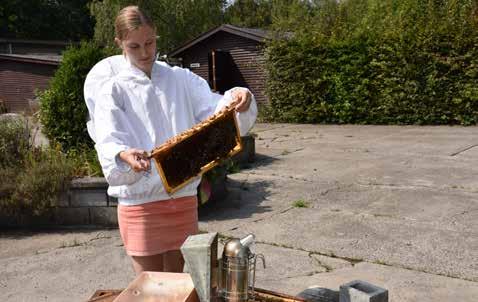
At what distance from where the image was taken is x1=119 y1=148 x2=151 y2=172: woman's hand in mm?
2008

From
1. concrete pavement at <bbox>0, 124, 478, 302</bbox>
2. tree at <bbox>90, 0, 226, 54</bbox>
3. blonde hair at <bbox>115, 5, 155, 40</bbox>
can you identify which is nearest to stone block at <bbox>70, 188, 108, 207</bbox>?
concrete pavement at <bbox>0, 124, 478, 302</bbox>

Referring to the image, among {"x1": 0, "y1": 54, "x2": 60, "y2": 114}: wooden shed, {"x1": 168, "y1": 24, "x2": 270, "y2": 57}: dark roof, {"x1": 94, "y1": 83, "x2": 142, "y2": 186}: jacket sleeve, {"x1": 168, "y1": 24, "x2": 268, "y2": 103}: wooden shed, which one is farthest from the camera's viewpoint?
{"x1": 0, "y1": 54, "x2": 60, "y2": 114}: wooden shed

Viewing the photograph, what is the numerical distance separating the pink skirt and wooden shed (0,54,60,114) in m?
24.4

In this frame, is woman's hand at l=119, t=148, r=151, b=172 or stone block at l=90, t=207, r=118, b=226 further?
stone block at l=90, t=207, r=118, b=226

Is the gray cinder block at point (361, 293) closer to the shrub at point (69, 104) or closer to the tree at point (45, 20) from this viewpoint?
the shrub at point (69, 104)

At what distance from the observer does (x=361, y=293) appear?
2078mm

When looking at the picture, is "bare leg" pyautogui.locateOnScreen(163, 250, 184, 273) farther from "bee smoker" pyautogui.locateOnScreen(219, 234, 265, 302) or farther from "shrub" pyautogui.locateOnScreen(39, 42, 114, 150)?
"shrub" pyautogui.locateOnScreen(39, 42, 114, 150)

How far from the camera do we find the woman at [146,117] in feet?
7.47

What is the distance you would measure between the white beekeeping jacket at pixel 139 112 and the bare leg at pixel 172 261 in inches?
11.6

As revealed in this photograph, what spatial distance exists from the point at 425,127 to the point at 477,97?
1.53 metres

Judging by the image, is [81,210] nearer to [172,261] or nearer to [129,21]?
[172,261]

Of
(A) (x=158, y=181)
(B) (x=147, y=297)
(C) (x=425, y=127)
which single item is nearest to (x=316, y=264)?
(A) (x=158, y=181)

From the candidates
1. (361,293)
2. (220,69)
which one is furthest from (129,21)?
(220,69)

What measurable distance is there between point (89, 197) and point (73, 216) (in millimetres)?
315
